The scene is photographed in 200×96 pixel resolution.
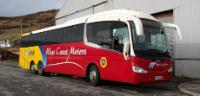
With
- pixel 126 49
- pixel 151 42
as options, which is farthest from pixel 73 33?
pixel 151 42

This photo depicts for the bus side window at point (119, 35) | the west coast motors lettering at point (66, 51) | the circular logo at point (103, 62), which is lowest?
the circular logo at point (103, 62)

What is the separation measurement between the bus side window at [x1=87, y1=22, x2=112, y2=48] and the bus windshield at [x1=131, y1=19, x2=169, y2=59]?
149cm

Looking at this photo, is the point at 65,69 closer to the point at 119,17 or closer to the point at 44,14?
the point at 119,17

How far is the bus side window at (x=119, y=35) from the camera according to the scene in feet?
51.6

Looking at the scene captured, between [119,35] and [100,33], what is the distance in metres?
1.51

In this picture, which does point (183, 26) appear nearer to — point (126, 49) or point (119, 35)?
point (119, 35)

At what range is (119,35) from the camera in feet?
52.6

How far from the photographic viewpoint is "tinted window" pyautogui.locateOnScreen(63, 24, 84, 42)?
19172 millimetres

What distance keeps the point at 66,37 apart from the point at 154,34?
5988 millimetres

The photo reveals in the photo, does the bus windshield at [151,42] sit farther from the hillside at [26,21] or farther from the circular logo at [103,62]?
the hillside at [26,21]

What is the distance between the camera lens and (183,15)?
73.0 ft

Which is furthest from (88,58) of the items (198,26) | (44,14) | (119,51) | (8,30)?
(44,14)

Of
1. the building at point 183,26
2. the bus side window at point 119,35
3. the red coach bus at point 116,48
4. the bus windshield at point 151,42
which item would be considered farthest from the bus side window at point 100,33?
the building at point 183,26

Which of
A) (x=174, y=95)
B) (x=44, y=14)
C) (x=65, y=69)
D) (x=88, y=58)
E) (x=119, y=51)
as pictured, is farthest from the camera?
(x=44, y=14)
